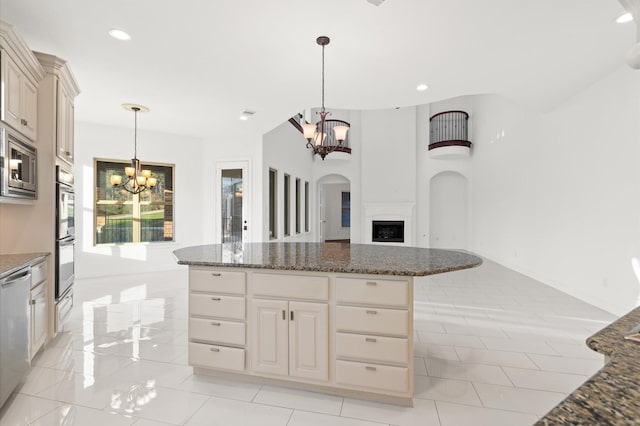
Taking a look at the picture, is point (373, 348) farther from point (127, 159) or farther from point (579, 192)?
point (127, 159)

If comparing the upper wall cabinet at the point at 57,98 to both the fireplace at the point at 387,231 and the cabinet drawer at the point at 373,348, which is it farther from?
the fireplace at the point at 387,231

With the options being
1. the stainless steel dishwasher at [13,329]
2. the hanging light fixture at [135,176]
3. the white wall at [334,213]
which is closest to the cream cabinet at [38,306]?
the stainless steel dishwasher at [13,329]

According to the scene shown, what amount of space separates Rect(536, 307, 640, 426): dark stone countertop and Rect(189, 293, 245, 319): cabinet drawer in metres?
2.02

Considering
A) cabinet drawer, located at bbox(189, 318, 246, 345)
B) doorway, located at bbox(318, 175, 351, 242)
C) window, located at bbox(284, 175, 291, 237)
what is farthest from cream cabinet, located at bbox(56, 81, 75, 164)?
doorway, located at bbox(318, 175, 351, 242)

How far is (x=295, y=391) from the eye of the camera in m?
2.23

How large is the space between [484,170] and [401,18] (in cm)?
693

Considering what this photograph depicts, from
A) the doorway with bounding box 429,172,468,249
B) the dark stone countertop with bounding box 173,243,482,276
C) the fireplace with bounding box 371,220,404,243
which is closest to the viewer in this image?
the dark stone countertop with bounding box 173,243,482,276

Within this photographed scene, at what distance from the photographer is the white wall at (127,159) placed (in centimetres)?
569

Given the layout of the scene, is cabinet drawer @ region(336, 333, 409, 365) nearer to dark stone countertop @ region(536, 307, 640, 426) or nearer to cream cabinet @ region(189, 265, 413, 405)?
cream cabinet @ region(189, 265, 413, 405)

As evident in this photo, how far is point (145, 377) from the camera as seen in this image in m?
2.43

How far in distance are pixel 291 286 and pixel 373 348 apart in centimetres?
66

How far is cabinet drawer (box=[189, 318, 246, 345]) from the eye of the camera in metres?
2.30

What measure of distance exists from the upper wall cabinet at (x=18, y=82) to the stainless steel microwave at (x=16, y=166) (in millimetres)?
93

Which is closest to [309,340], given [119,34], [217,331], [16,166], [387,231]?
[217,331]
